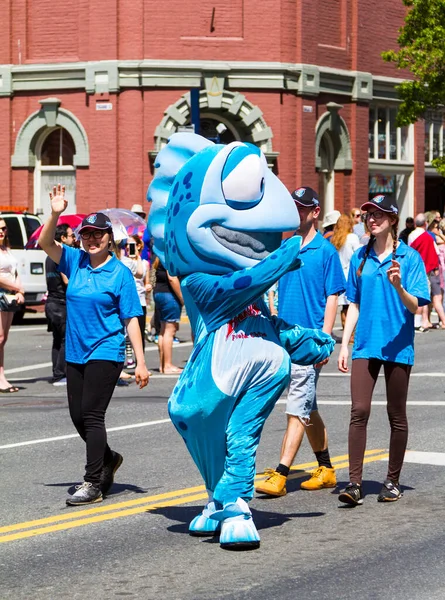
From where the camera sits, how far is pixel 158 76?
29.7 metres

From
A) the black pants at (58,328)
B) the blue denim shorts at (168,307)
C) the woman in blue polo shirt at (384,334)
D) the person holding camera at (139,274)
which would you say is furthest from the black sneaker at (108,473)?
the blue denim shorts at (168,307)

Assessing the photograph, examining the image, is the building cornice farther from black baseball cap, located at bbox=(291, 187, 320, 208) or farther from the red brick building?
black baseball cap, located at bbox=(291, 187, 320, 208)

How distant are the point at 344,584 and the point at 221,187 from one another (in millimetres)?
2268

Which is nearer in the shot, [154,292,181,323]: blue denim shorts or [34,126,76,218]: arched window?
[154,292,181,323]: blue denim shorts

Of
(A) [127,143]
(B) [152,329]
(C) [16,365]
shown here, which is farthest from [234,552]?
(A) [127,143]

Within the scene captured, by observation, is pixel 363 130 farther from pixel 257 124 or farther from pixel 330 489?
pixel 330 489

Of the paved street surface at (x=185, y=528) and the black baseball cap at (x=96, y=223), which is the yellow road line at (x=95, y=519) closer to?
the paved street surface at (x=185, y=528)

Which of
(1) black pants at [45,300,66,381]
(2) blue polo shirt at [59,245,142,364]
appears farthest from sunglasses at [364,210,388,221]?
(1) black pants at [45,300,66,381]

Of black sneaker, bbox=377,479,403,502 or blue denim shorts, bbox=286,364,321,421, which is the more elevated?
blue denim shorts, bbox=286,364,321,421

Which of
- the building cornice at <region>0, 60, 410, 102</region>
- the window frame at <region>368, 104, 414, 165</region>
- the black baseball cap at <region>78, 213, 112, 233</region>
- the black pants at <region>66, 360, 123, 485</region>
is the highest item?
the building cornice at <region>0, 60, 410, 102</region>

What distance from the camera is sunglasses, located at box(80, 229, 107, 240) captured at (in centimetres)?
841

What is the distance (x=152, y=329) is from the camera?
67.2ft

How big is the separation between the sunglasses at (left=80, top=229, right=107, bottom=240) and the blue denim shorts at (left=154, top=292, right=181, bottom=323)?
744 cm

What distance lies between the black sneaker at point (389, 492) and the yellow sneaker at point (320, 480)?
19.7 inches
